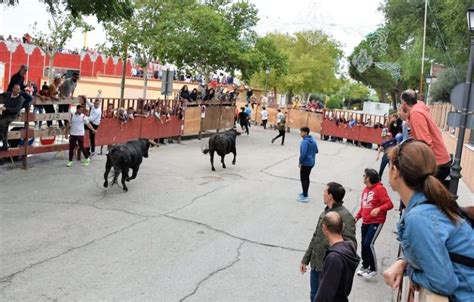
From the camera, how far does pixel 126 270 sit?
21.2ft

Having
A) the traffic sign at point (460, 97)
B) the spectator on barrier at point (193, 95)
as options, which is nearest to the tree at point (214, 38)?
the spectator on barrier at point (193, 95)

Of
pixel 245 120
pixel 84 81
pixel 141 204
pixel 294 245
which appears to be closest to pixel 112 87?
pixel 84 81

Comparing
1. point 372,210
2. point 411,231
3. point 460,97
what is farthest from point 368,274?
point 411,231

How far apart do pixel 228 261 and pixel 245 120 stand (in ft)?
67.5

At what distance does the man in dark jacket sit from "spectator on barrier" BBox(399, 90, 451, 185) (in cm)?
190

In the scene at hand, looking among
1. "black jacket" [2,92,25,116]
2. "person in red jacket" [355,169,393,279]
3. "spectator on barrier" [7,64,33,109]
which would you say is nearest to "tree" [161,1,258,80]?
"spectator on barrier" [7,64,33,109]

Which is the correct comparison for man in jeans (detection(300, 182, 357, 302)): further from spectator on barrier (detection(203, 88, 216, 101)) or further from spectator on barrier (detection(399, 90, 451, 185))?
spectator on barrier (detection(203, 88, 216, 101))

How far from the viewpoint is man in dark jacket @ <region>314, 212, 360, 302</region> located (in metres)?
3.87

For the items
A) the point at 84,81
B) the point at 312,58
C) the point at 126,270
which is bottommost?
the point at 126,270

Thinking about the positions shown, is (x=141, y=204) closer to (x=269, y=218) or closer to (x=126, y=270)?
(x=269, y=218)

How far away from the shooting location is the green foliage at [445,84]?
2656 centimetres

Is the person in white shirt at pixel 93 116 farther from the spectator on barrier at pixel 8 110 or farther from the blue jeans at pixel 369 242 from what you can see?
the blue jeans at pixel 369 242

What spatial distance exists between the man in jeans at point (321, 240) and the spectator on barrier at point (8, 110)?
914 cm

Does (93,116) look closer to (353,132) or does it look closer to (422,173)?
(422,173)
